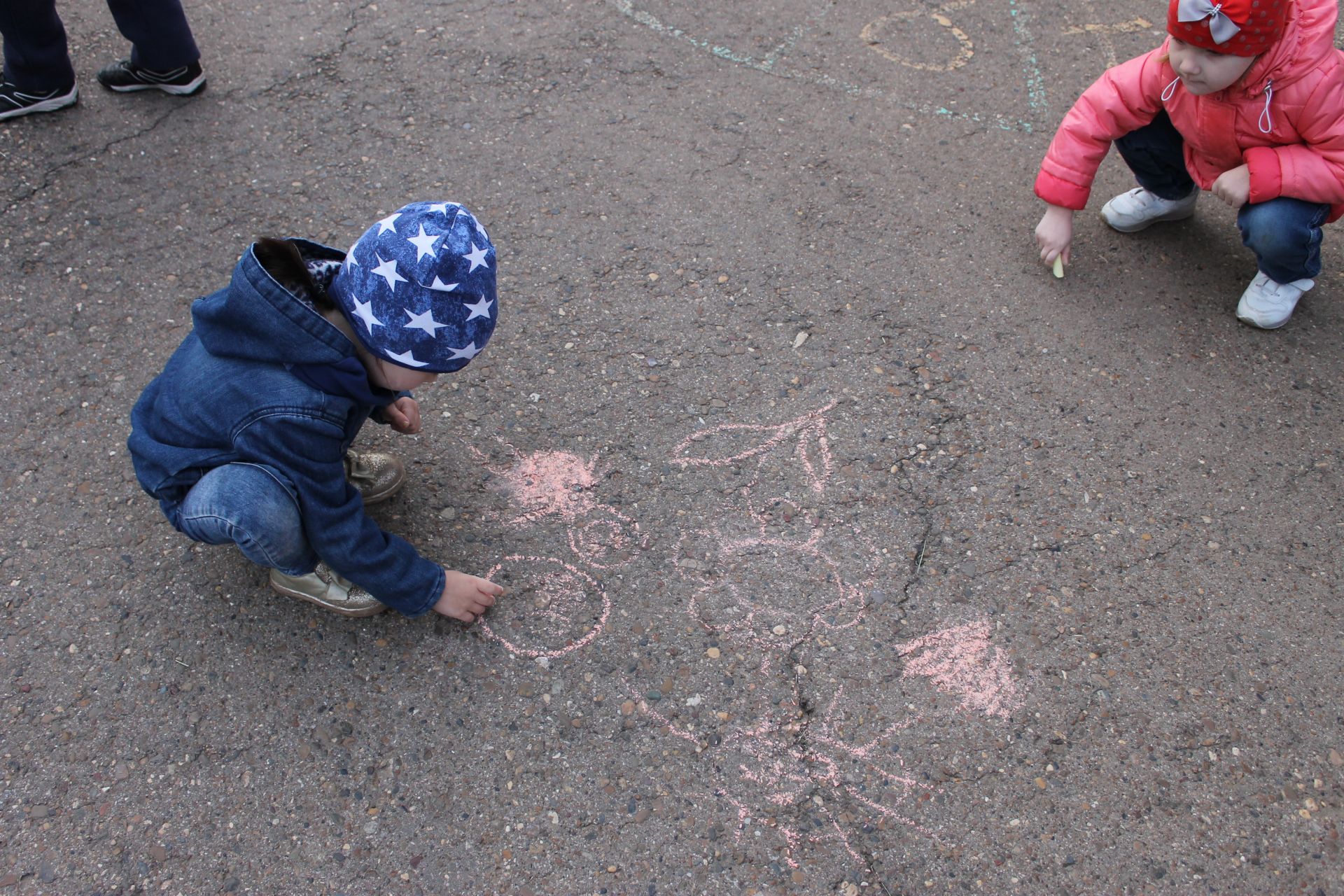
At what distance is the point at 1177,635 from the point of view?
6.59 feet

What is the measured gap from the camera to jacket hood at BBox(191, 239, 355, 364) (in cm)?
164

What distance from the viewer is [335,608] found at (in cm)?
197

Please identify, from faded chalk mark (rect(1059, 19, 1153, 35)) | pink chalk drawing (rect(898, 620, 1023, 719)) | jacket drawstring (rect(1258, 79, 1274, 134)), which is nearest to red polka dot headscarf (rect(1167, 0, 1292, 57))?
jacket drawstring (rect(1258, 79, 1274, 134))

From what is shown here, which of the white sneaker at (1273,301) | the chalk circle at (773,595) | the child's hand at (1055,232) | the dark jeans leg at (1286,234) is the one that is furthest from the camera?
the child's hand at (1055,232)

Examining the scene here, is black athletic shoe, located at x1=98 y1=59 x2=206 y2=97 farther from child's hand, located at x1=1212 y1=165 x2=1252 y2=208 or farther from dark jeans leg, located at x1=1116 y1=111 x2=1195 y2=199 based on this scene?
child's hand, located at x1=1212 y1=165 x2=1252 y2=208

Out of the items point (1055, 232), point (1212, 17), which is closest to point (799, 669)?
point (1055, 232)

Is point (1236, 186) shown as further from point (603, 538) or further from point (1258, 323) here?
point (603, 538)

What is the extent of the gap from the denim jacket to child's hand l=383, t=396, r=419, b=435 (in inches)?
9.2

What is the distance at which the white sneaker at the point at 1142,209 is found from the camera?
2959 mm

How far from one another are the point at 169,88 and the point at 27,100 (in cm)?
43

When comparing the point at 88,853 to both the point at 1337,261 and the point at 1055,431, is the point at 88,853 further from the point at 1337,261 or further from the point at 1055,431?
the point at 1337,261

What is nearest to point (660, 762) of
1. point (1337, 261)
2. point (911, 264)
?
point (911, 264)

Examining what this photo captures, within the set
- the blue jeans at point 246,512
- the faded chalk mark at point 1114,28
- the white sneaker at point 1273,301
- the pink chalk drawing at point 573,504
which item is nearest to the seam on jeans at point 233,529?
the blue jeans at point 246,512

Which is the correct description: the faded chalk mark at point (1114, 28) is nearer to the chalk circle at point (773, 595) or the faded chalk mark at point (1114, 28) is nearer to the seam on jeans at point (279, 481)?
the chalk circle at point (773, 595)
